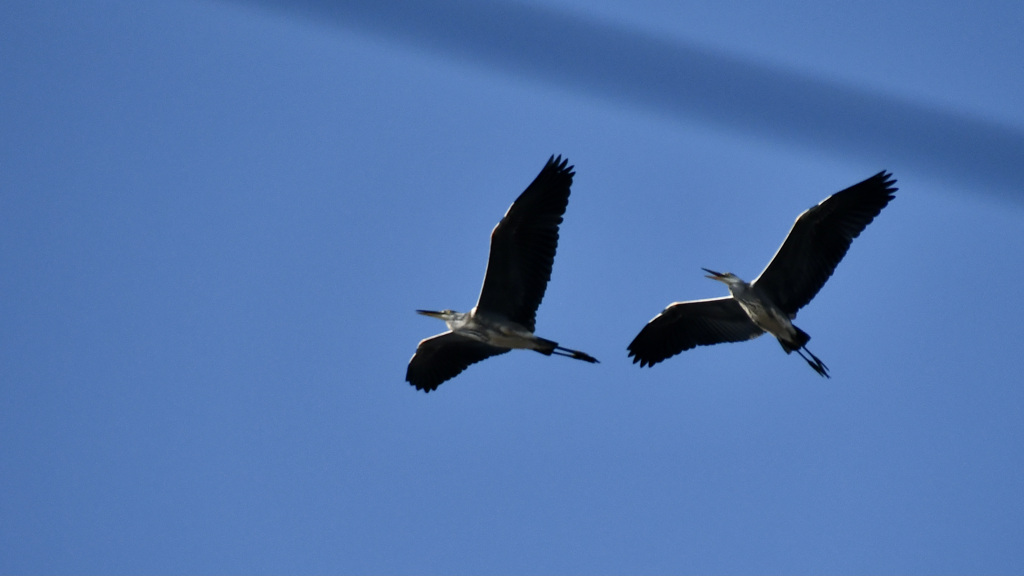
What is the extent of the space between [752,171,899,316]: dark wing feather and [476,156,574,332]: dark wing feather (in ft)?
8.67

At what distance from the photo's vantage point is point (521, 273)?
1459 centimetres

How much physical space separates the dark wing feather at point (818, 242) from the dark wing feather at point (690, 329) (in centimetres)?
74

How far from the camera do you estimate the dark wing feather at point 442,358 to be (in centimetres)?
1599

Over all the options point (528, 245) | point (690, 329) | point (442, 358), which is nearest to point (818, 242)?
point (690, 329)

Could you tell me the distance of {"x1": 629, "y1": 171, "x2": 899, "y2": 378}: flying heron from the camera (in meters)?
14.5

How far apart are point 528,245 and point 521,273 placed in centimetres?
38

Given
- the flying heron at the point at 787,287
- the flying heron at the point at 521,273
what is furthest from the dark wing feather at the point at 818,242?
the flying heron at the point at 521,273

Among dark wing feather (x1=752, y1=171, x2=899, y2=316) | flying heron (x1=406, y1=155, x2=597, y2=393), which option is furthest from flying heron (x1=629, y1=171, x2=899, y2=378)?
flying heron (x1=406, y1=155, x2=597, y2=393)

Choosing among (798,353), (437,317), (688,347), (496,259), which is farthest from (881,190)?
(437,317)

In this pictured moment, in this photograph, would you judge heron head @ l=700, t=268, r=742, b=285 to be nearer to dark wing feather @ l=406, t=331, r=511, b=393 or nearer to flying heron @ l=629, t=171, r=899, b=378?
flying heron @ l=629, t=171, r=899, b=378

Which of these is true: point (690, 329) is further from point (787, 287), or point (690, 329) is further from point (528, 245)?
point (528, 245)

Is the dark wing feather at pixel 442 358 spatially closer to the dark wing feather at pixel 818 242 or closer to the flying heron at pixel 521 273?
the flying heron at pixel 521 273

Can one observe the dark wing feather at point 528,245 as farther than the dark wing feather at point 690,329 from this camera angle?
No

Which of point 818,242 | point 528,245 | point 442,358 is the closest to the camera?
point 528,245
